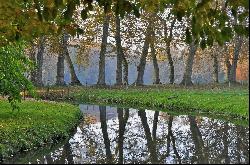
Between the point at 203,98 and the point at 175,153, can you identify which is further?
the point at 203,98

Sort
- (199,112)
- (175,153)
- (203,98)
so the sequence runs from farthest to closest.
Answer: (203,98), (199,112), (175,153)

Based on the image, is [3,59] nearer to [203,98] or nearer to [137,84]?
[203,98]

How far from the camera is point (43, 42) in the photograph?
179 ft

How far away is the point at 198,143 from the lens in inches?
650

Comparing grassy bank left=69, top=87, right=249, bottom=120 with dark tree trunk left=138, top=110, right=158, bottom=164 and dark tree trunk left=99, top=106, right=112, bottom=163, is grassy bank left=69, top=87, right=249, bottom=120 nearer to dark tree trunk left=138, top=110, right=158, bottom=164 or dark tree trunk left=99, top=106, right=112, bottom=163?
dark tree trunk left=99, top=106, right=112, bottom=163

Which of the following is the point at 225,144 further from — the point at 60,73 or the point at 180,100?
the point at 60,73

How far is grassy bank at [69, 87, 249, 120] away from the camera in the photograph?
2679 centimetres

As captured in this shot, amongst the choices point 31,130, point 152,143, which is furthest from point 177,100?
point 31,130

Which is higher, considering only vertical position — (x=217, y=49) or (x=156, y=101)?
(x=217, y=49)

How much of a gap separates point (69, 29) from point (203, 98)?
Result: 2713cm

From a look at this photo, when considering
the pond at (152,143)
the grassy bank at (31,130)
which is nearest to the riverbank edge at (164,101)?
the pond at (152,143)

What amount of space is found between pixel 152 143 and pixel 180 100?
16.2 m

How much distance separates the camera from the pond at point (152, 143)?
13.8 m

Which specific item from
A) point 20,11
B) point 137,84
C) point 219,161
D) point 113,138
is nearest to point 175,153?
point 219,161
